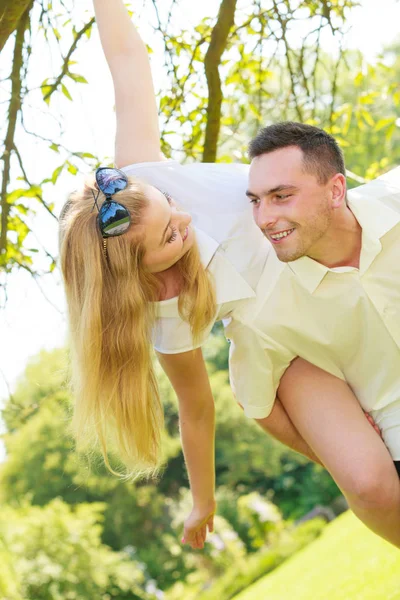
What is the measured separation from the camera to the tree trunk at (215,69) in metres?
3.88

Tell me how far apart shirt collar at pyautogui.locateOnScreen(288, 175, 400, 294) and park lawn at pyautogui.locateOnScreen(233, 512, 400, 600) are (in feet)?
12.4

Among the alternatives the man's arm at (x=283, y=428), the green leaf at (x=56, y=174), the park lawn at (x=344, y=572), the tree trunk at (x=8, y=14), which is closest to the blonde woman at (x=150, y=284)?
the man's arm at (x=283, y=428)

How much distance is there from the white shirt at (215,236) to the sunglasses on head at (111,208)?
169 mm

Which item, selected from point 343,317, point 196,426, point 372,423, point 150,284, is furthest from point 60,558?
point 343,317

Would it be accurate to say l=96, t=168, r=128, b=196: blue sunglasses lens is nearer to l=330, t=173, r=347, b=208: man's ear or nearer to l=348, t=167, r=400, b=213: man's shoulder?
l=330, t=173, r=347, b=208: man's ear

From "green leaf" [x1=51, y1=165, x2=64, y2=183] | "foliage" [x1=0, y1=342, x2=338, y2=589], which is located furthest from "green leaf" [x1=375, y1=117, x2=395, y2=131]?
"foliage" [x1=0, y1=342, x2=338, y2=589]

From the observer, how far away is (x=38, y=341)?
3975 millimetres

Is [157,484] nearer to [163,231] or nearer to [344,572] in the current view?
[344,572]

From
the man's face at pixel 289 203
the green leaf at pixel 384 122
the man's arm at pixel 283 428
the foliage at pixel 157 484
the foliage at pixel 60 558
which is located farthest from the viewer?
the foliage at pixel 157 484

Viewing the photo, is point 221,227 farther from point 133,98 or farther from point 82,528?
point 82,528

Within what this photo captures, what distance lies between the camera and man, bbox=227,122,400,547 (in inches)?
111

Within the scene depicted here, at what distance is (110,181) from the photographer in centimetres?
277

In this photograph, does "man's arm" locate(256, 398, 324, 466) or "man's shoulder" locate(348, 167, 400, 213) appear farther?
"man's arm" locate(256, 398, 324, 466)

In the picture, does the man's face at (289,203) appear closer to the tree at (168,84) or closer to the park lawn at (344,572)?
the tree at (168,84)
